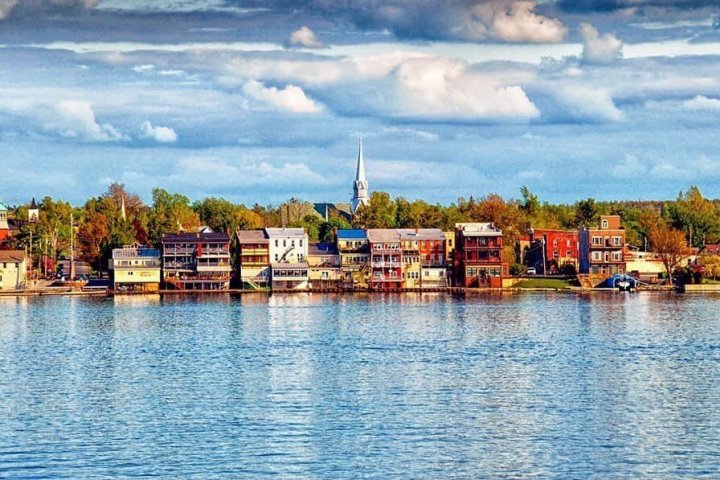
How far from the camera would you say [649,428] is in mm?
31688

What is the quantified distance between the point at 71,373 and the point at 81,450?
1501cm

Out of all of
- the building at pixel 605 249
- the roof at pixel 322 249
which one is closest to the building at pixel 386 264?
the roof at pixel 322 249

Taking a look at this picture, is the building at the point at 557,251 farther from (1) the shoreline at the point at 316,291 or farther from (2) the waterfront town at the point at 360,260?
(1) the shoreline at the point at 316,291

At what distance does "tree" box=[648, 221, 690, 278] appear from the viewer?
10419 centimetres

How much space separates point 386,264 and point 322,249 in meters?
5.57

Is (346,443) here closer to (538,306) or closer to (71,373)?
(71,373)

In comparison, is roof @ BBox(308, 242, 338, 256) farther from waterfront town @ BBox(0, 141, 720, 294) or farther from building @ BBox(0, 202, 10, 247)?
building @ BBox(0, 202, 10, 247)

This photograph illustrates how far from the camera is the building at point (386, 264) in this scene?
101500mm

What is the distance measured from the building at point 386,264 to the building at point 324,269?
277cm

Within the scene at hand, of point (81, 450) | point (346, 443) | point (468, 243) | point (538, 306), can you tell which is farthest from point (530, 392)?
point (468, 243)

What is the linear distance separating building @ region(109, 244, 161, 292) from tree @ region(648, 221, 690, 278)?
40.8 m

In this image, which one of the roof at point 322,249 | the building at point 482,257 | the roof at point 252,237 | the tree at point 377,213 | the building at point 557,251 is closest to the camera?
the building at point 482,257

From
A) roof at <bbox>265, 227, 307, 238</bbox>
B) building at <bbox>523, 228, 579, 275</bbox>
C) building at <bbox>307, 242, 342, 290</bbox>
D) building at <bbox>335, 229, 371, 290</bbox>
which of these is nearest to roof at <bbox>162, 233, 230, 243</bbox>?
roof at <bbox>265, 227, 307, 238</bbox>

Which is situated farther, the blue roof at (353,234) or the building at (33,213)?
the building at (33,213)
